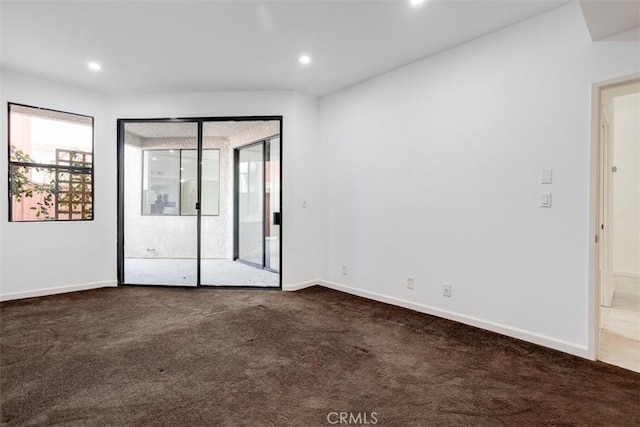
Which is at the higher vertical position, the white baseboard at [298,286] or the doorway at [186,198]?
the doorway at [186,198]

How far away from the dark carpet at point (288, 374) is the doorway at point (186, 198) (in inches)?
85.4

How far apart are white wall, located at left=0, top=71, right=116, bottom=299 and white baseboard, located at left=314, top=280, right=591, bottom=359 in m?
3.62

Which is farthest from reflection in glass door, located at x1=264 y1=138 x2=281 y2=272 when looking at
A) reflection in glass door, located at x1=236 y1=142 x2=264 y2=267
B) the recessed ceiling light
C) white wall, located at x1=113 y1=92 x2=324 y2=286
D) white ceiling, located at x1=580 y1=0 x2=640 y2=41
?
white ceiling, located at x1=580 y1=0 x2=640 y2=41

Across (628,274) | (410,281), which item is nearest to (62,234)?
(410,281)

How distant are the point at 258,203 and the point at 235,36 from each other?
3236 millimetres

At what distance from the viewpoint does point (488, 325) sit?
3096 mm

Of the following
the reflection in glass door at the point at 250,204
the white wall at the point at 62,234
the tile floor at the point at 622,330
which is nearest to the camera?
the tile floor at the point at 622,330

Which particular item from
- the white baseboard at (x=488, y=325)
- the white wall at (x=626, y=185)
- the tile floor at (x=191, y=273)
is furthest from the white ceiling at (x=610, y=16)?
the tile floor at (x=191, y=273)

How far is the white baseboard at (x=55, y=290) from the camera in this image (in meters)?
4.03

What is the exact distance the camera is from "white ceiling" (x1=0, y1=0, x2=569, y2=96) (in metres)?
2.68

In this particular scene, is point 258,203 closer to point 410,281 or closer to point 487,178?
point 410,281

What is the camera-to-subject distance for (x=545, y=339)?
8.98 ft

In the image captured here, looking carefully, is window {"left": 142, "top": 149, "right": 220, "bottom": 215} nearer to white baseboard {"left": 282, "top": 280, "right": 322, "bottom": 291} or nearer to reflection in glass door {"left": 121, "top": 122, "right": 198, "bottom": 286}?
reflection in glass door {"left": 121, "top": 122, "right": 198, "bottom": 286}

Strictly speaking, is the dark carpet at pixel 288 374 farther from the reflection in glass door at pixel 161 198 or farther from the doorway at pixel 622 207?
the reflection in glass door at pixel 161 198
